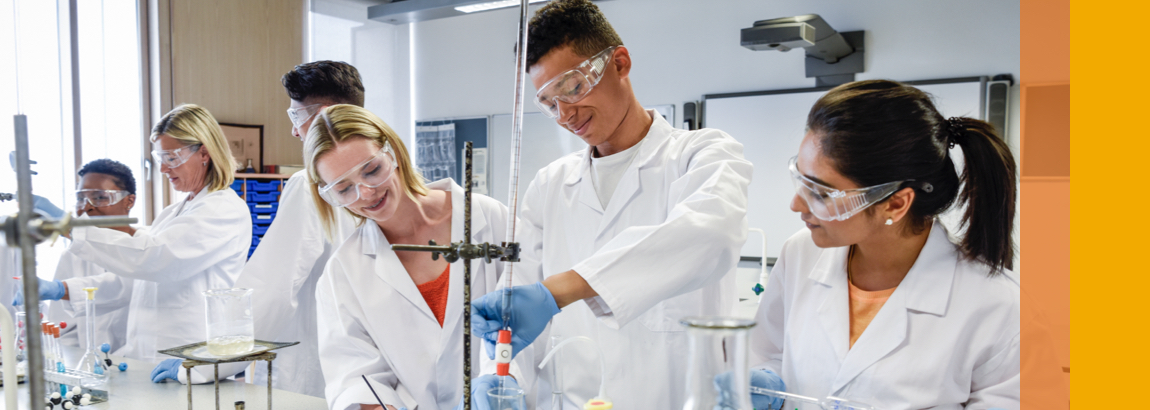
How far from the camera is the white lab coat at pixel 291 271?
2.13 m

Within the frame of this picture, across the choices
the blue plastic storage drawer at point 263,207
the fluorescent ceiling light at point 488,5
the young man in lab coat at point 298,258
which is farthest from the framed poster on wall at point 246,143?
the fluorescent ceiling light at point 488,5

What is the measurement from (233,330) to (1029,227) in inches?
160

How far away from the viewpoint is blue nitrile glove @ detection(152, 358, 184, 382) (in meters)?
1.99

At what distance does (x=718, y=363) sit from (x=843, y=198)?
61 cm

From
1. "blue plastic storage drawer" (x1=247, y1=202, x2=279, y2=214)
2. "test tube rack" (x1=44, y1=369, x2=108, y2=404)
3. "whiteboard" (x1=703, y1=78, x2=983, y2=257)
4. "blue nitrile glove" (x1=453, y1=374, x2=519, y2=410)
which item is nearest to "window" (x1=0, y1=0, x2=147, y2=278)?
"test tube rack" (x1=44, y1=369, x2=108, y2=404)

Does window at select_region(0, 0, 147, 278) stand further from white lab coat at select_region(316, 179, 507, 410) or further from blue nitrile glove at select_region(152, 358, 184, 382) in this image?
→ white lab coat at select_region(316, 179, 507, 410)

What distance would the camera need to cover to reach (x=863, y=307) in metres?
1.44

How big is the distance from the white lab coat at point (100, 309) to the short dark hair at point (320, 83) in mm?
952

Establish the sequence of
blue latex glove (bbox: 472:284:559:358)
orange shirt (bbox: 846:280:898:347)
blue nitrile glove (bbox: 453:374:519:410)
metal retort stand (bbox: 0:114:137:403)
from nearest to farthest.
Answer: metal retort stand (bbox: 0:114:137:403)
blue latex glove (bbox: 472:284:559:358)
blue nitrile glove (bbox: 453:374:519:410)
orange shirt (bbox: 846:280:898:347)

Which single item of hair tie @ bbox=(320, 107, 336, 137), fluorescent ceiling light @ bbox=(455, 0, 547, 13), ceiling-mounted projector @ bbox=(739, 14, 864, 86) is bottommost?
hair tie @ bbox=(320, 107, 336, 137)

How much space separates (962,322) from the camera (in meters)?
1.29

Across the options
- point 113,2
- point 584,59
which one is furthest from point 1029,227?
point 113,2

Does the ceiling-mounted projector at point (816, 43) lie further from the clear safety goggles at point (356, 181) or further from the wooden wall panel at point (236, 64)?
the clear safety goggles at point (356, 181)

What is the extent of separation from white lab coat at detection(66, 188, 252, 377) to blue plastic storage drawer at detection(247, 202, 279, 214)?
0.93 meters
